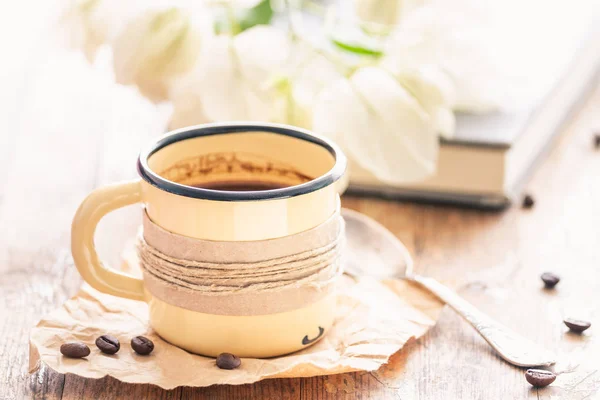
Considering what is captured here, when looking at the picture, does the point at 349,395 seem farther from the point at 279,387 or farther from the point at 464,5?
the point at 464,5

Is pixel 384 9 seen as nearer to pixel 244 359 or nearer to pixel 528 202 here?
pixel 528 202

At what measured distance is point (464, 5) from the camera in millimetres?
910

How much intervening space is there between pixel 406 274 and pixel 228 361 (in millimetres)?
239

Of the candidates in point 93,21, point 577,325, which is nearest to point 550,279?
point 577,325

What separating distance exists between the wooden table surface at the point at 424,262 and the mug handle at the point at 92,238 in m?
0.08

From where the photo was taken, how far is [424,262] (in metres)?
0.88

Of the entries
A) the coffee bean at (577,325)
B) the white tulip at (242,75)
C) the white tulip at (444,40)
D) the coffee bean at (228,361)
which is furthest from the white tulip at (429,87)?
the coffee bean at (228,361)

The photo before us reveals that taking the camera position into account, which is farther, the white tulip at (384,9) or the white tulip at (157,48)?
the white tulip at (384,9)

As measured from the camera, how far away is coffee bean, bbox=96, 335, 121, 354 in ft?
2.23

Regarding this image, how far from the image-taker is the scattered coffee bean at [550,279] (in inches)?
32.2

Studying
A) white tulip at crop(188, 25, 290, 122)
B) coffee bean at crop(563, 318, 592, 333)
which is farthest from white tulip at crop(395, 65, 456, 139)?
coffee bean at crop(563, 318, 592, 333)

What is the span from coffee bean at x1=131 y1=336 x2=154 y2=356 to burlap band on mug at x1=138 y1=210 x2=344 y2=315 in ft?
0.12

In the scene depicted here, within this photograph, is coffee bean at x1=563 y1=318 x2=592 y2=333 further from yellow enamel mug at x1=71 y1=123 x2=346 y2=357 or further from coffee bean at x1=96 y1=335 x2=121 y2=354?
coffee bean at x1=96 y1=335 x2=121 y2=354

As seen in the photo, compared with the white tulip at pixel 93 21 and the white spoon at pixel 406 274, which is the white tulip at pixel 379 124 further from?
the white tulip at pixel 93 21
